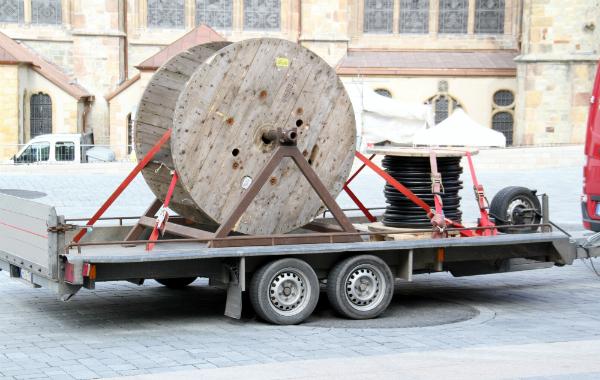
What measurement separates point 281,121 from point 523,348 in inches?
122

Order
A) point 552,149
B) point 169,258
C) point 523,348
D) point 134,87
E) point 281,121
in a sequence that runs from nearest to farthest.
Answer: point 523,348
point 169,258
point 281,121
point 552,149
point 134,87

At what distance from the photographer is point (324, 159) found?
1055 centimetres

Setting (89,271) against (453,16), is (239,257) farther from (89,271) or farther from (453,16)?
(453,16)

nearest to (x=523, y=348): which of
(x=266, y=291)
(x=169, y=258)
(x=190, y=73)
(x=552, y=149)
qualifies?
(x=266, y=291)

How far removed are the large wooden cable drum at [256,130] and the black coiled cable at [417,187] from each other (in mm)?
506

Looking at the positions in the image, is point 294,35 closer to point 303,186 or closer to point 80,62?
point 80,62

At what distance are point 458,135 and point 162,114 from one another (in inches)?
860

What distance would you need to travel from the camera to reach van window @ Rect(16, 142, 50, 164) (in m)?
35.1

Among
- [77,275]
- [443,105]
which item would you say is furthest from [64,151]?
[77,275]

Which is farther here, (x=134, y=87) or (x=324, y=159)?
(x=134, y=87)

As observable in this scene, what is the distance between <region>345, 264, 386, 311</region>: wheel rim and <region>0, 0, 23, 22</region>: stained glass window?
3323 cm

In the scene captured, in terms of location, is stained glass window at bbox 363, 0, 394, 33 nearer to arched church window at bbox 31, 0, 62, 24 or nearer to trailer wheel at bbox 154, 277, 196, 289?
arched church window at bbox 31, 0, 62, 24

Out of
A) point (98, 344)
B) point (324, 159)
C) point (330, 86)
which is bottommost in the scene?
point (98, 344)

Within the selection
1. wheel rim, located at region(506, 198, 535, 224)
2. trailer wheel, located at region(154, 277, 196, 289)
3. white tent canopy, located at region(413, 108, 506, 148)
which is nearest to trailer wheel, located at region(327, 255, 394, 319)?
wheel rim, located at region(506, 198, 535, 224)
